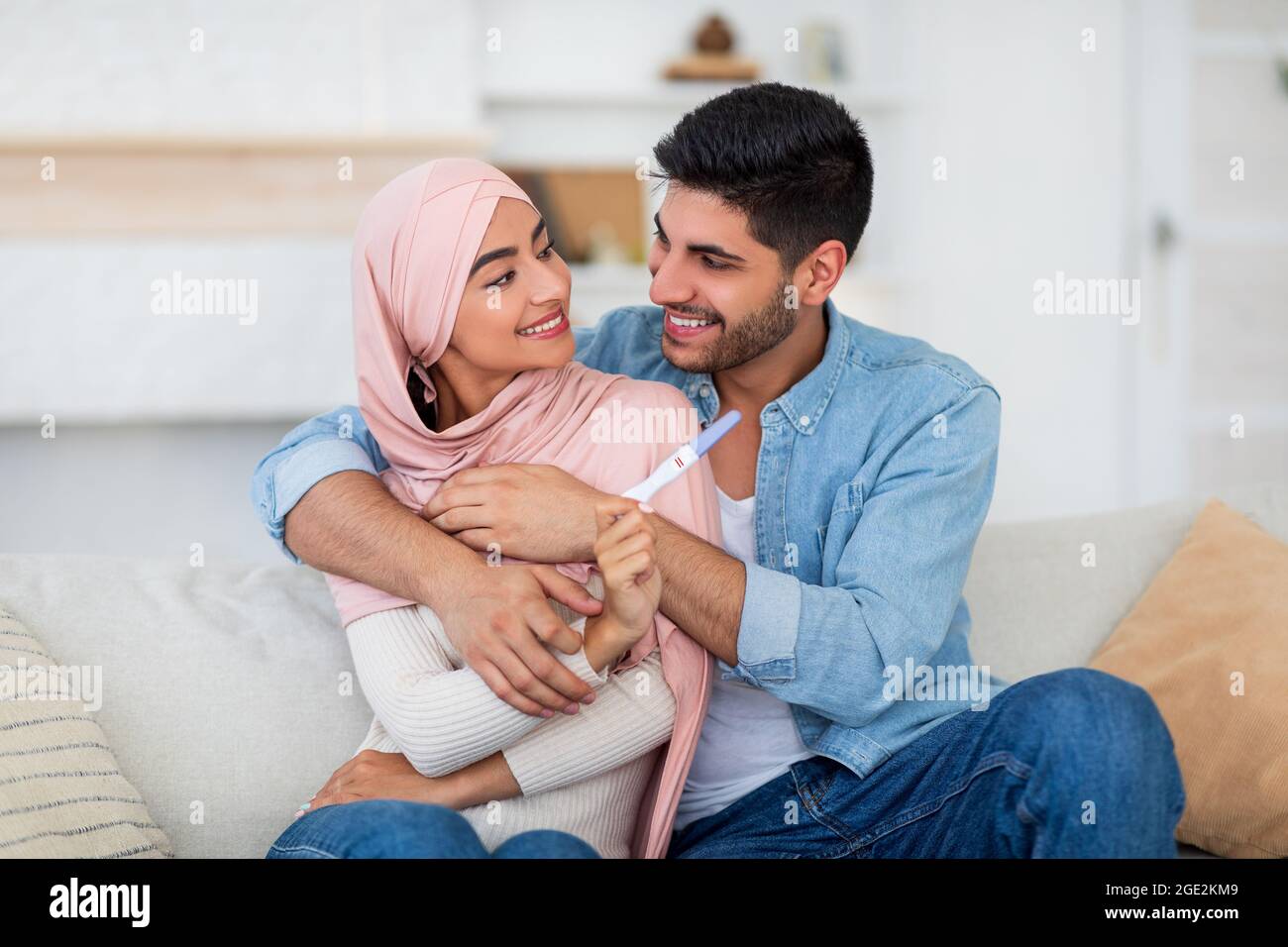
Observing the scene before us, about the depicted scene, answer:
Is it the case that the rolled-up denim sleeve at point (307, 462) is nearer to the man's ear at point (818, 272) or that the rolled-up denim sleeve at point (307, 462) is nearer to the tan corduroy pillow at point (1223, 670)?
the man's ear at point (818, 272)

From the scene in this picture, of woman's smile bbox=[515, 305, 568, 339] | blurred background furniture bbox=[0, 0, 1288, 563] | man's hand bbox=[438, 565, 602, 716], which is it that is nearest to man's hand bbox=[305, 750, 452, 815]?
man's hand bbox=[438, 565, 602, 716]

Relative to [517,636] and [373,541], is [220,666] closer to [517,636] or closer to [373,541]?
[373,541]

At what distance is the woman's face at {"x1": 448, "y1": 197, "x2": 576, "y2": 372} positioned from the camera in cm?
133

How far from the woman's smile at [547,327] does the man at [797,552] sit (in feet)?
0.49

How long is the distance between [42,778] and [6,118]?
116 inches

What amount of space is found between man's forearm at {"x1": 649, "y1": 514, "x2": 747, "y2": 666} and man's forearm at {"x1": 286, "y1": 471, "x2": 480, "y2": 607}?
20 centimetres

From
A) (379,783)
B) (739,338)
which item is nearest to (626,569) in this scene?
(379,783)

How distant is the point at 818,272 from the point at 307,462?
702 millimetres

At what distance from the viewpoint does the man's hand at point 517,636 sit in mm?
1188

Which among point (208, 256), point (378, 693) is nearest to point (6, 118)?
point (208, 256)

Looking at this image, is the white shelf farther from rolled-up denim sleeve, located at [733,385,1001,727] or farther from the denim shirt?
rolled-up denim sleeve, located at [733,385,1001,727]

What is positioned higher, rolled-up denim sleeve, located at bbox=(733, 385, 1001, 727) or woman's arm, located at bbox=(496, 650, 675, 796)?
rolled-up denim sleeve, located at bbox=(733, 385, 1001, 727)

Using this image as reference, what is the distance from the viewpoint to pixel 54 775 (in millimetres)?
1284

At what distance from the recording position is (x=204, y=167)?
3.63 meters
